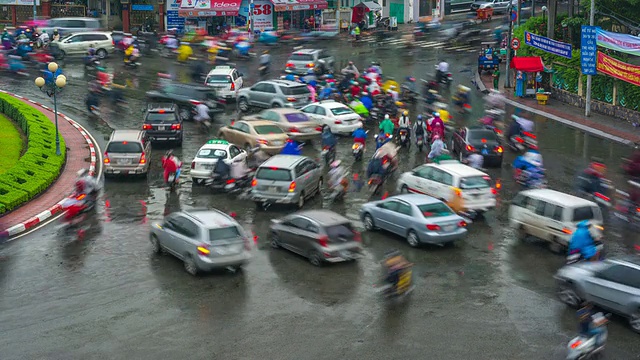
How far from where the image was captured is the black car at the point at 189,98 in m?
38.1

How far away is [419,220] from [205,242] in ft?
19.2

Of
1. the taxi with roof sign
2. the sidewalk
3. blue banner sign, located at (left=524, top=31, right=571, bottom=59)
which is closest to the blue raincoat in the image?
the taxi with roof sign

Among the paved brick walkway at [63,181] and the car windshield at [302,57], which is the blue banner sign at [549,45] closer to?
the car windshield at [302,57]

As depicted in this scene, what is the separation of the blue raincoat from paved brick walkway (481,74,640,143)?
16505 millimetres

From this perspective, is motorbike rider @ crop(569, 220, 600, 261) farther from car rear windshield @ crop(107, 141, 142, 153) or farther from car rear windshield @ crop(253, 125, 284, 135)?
car rear windshield @ crop(107, 141, 142, 153)

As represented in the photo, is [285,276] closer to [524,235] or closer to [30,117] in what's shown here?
[524,235]

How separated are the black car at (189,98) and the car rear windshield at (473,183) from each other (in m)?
15.6

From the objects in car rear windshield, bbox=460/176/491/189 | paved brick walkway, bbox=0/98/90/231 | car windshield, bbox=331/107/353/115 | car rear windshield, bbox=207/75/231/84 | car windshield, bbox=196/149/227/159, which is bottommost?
paved brick walkway, bbox=0/98/90/231

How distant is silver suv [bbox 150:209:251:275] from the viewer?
801 inches

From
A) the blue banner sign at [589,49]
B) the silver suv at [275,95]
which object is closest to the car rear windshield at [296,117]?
the silver suv at [275,95]

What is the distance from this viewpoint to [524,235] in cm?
2375

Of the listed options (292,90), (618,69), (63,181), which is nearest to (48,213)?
(63,181)

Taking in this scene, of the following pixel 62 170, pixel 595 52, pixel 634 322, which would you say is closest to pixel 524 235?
pixel 634 322

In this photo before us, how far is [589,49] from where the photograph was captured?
40.4 m
